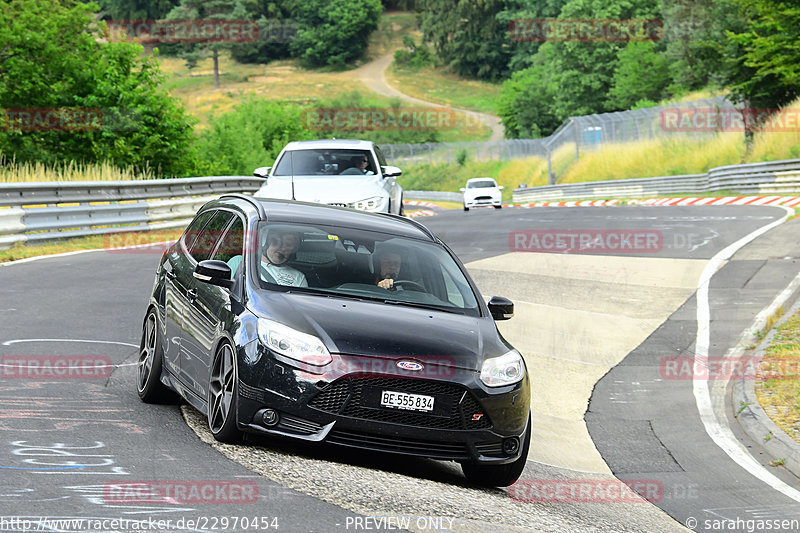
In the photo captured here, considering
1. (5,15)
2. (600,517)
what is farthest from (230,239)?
(5,15)

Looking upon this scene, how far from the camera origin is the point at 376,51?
181625 millimetres

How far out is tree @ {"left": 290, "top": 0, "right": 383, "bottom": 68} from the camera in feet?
562

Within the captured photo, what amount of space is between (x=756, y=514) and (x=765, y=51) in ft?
123

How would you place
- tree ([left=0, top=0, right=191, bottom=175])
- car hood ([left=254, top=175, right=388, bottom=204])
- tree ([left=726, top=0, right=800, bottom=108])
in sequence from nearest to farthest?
car hood ([left=254, top=175, right=388, bottom=204])
tree ([left=0, top=0, right=191, bottom=175])
tree ([left=726, top=0, right=800, bottom=108])

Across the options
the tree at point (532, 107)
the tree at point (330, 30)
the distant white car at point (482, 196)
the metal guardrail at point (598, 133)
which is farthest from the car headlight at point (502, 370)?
the tree at point (330, 30)

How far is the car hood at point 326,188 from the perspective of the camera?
669 inches

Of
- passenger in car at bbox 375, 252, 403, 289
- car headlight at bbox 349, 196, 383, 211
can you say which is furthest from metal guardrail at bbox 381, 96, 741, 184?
passenger in car at bbox 375, 252, 403, 289

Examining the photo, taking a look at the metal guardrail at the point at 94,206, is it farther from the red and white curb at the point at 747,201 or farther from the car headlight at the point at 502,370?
the red and white curb at the point at 747,201

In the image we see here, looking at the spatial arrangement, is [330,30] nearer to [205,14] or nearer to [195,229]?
[205,14]

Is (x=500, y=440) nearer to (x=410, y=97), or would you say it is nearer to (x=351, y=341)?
(x=351, y=341)

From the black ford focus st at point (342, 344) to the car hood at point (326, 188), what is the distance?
8414 millimetres

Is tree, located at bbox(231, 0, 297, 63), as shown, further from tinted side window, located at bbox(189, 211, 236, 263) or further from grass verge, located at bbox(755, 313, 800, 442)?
tinted side window, located at bbox(189, 211, 236, 263)

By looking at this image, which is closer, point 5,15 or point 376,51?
point 5,15

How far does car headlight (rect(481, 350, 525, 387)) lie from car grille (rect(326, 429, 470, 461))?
0.44 meters
